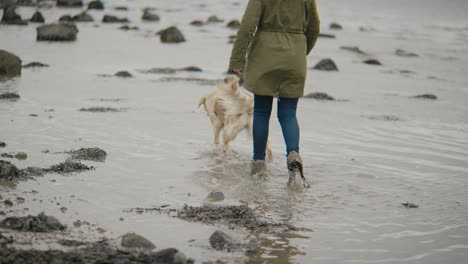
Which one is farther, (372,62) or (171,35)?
(171,35)

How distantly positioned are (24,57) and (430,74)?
10.1 m

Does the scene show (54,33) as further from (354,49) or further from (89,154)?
(89,154)

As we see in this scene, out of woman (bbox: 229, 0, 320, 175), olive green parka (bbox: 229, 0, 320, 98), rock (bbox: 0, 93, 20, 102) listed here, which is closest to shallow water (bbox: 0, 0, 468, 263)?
rock (bbox: 0, 93, 20, 102)

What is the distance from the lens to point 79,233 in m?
4.86

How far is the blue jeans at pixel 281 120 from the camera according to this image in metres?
6.81

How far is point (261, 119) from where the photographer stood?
698 cm

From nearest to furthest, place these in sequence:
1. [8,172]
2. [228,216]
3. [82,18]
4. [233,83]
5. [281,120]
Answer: [228,216] → [8,172] → [281,120] → [233,83] → [82,18]

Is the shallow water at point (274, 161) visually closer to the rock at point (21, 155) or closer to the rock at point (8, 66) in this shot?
the rock at point (21, 155)

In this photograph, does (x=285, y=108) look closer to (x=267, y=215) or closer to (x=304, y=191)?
(x=304, y=191)

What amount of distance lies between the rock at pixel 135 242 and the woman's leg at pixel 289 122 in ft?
8.08

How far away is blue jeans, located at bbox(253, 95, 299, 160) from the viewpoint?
6812 mm

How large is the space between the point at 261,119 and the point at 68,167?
6.31ft

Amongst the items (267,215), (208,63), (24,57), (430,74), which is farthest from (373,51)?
(267,215)

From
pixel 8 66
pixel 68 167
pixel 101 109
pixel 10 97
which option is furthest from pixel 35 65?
pixel 68 167
